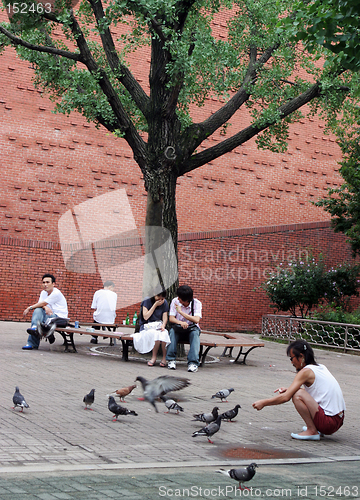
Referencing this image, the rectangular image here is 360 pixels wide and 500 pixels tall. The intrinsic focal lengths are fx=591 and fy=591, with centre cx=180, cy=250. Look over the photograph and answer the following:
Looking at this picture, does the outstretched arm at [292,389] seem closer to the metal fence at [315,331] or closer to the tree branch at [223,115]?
the tree branch at [223,115]

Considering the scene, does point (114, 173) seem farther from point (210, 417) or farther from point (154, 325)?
point (210, 417)

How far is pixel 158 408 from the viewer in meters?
7.52

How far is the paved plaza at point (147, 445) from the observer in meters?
4.33

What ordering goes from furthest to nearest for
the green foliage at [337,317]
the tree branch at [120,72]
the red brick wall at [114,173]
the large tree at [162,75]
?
the red brick wall at [114,173] < the green foliage at [337,317] < the tree branch at [120,72] < the large tree at [162,75]

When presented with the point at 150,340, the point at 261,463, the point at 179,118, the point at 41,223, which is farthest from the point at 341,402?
the point at 41,223

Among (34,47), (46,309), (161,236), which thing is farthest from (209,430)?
(34,47)

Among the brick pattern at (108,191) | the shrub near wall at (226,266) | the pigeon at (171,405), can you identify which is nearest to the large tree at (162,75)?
the pigeon at (171,405)

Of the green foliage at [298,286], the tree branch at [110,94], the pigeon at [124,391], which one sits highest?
the tree branch at [110,94]

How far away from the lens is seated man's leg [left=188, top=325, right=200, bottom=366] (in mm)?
10609

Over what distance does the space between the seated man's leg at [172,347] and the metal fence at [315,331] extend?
674cm

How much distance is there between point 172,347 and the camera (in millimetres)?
10781

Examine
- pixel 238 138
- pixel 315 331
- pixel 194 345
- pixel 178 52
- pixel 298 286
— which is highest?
pixel 178 52

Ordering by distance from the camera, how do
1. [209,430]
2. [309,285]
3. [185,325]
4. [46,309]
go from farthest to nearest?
1. [309,285]
2. [46,309]
3. [185,325]
4. [209,430]

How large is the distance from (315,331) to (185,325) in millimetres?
7740
